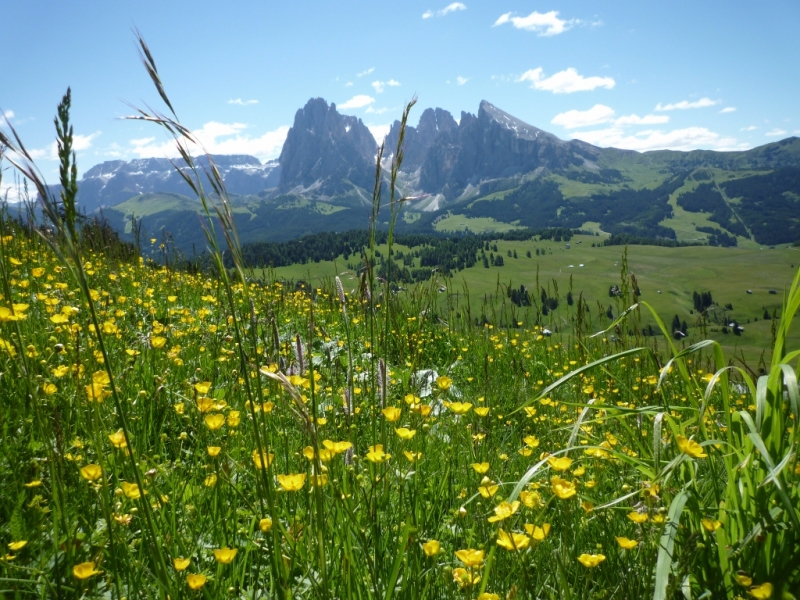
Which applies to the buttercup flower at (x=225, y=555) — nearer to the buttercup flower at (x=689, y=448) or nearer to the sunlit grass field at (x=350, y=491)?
the sunlit grass field at (x=350, y=491)

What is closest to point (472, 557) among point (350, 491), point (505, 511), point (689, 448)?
point (505, 511)

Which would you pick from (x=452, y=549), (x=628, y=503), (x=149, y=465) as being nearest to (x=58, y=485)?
(x=149, y=465)

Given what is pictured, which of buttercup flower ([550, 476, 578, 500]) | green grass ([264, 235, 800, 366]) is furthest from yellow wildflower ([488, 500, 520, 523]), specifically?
green grass ([264, 235, 800, 366])

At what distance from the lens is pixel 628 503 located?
2461 millimetres

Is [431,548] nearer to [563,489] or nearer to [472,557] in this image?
[472,557]

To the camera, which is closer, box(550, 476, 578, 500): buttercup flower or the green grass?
box(550, 476, 578, 500): buttercup flower

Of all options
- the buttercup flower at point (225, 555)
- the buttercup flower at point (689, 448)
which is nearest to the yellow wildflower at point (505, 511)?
the buttercup flower at point (689, 448)

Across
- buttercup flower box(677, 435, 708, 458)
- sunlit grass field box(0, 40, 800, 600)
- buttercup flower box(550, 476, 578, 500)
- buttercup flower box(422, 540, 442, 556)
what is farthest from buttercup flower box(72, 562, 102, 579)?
buttercup flower box(677, 435, 708, 458)

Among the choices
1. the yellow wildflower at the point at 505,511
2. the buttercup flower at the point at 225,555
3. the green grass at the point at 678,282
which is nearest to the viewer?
the buttercup flower at the point at 225,555

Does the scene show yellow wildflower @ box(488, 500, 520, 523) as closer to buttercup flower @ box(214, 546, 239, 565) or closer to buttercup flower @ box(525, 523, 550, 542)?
buttercup flower @ box(525, 523, 550, 542)

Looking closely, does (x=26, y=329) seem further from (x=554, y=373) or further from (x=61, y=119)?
(x=554, y=373)

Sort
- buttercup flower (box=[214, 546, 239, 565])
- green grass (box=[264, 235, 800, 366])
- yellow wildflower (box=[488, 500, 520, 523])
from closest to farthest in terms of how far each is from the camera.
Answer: buttercup flower (box=[214, 546, 239, 565]) → yellow wildflower (box=[488, 500, 520, 523]) → green grass (box=[264, 235, 800, 366])

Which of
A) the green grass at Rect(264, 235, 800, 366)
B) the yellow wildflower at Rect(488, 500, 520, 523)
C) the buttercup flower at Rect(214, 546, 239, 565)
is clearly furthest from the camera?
the green grass at Rect(264, 235, 800, 366)

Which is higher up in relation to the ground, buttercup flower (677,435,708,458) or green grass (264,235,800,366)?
buttercup flower (677,435,708,458)
